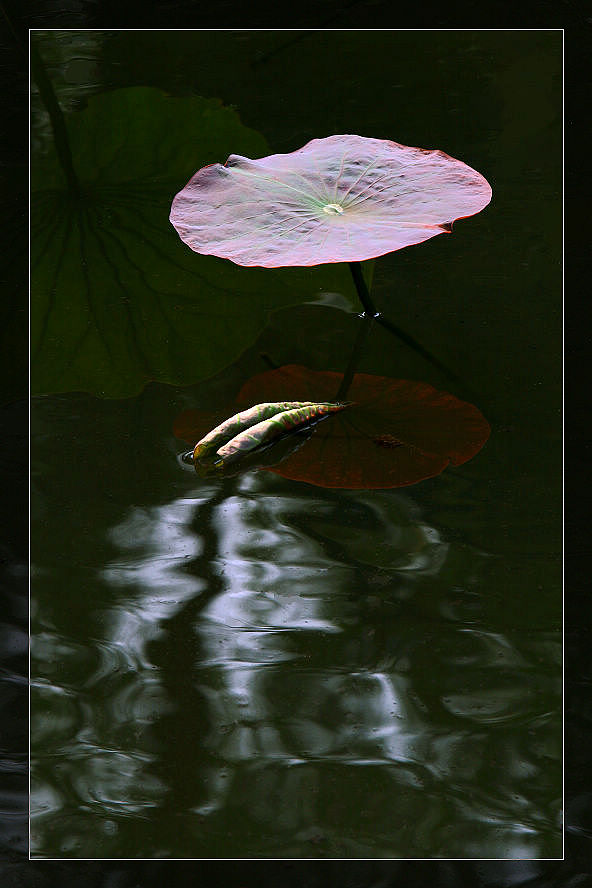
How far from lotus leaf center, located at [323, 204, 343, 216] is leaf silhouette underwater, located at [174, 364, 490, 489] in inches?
6.4

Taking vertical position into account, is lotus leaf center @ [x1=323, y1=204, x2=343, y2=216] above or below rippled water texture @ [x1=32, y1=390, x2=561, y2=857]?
above

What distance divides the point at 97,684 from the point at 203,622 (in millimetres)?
115

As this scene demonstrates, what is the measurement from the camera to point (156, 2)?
2.89 ft

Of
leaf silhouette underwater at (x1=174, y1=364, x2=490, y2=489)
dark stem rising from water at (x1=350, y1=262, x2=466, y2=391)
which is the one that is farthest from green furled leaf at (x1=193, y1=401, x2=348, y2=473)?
dark stem rising from water at (x1=350, y1=262, x2=466, y2=391)

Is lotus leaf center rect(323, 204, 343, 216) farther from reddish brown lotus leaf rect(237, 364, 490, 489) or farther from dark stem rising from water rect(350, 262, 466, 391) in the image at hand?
reddish brown lotus leaf rect(237, 364, 490, 489)

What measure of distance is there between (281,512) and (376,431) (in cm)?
12

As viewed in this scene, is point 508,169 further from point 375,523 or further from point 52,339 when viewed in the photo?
point 52,339

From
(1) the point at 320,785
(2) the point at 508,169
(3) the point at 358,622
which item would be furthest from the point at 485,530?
(2) the point at 508,169

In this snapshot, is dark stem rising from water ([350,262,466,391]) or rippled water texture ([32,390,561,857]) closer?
rippled water texture ([32,390,561,857])

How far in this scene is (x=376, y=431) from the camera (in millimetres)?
772

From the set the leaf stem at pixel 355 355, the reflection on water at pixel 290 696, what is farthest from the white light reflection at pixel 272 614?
the leaf stem at pixel 355 355

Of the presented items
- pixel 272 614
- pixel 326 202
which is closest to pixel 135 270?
pixel 326 202

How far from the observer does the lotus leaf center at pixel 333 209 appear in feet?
2.61

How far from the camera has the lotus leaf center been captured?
796mm
